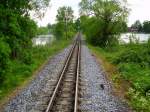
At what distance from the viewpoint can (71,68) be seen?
83.7ft

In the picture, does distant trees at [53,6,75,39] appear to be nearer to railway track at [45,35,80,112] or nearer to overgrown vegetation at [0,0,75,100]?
overgrown vegetation at [0,0,75,100]

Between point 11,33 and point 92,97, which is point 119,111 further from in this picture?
point 11,33

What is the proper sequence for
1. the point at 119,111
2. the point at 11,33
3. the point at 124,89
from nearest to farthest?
1. the point at 119,111
2. the point at 124,89
3. the point at 11,33

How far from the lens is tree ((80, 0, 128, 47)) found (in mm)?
62188

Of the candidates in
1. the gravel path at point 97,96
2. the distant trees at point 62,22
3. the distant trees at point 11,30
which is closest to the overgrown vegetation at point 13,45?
the distant trees at point 11,30

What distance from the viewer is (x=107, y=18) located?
207 ft

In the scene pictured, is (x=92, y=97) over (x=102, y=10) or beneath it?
beneath

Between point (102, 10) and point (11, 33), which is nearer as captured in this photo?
point (11, 33)

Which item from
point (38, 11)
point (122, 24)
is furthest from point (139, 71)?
point (122, 24)

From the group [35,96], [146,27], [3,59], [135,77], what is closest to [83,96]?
[35,96]

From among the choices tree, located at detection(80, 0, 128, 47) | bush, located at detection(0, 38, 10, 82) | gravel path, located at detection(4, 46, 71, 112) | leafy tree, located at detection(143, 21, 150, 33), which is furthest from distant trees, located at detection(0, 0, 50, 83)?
leafy tree, located at detection(143, 21, 150, 33)

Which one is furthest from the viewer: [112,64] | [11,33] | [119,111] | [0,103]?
[112,64]

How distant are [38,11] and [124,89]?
3069 cm

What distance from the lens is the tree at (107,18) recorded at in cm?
6219
